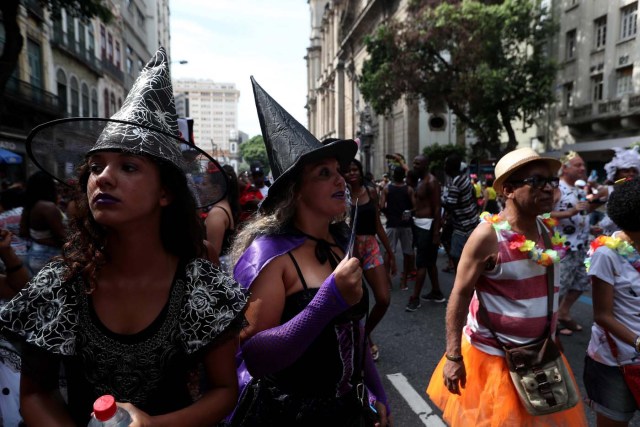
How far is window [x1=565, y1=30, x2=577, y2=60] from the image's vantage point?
2294 cm

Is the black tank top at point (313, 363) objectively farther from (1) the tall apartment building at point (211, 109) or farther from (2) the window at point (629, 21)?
(1) the tall apartment building at point (211, 109)

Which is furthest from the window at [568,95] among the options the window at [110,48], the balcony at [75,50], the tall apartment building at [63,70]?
the window at [110,48]

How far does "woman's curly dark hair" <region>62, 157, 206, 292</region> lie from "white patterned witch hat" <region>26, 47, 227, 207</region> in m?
0.06

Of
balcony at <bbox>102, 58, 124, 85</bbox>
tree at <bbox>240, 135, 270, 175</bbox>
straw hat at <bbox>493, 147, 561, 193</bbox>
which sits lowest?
straw hat at <bbox>493, 147, 561, 193</bbox>

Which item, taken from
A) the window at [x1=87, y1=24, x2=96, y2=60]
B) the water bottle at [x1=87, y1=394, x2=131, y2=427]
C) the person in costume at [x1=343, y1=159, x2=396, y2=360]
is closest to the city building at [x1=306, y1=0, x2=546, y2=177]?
the person in costume at [x1=343, y1=159, x2=396, y2=360]

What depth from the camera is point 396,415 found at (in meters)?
3.43

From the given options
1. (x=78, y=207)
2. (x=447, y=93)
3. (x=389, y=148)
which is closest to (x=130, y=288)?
(x=78, y=207)

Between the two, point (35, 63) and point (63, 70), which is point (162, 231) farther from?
point (63, 70)

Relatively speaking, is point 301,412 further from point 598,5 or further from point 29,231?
point 598,5

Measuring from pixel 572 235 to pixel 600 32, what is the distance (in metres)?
21.4

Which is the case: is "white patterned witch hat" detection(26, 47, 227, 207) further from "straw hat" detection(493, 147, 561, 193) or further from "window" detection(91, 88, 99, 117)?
"window" detection(91, 88, 99, 117)

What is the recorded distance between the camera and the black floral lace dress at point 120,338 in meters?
1.29

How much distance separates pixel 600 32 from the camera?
21.6 meters

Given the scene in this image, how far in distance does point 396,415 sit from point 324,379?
6.55ft
